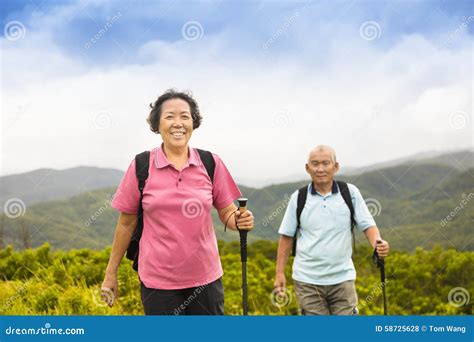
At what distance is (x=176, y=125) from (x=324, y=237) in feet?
4.57

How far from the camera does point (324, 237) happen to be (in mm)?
3852

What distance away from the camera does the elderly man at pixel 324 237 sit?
3.83 metres

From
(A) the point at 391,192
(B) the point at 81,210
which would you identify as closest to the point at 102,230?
(B) the point at 81,210

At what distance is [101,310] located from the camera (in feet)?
17.8

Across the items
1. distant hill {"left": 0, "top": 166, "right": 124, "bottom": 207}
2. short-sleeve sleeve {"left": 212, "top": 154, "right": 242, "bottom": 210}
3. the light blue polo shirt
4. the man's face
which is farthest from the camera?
distant hill {"left": 0, "top": 166, "right": 124, "bottom": 207}

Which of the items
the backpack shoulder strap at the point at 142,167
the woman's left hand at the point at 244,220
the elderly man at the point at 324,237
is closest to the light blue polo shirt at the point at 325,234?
the elderly man at the point at 324,237

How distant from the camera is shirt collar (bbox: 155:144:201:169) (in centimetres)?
310

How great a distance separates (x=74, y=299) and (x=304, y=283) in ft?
9.07

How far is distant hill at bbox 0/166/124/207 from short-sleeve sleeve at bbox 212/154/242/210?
2176mm

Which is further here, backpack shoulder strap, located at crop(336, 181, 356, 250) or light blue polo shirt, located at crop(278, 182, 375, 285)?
backpack shoulder strap, located at crop(336, 181, 356, 250)

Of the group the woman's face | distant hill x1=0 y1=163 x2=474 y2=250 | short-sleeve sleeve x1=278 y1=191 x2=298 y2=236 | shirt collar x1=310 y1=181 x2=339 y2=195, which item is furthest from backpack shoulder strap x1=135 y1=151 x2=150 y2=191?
shirt collar x1=310 y1=181 x2=339 y2=195

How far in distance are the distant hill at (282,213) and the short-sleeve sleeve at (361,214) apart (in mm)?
725

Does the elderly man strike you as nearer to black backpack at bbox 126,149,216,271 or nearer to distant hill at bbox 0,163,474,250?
distant hill at bbox 0,163,474,250

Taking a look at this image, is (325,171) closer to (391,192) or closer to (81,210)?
(81,210)
